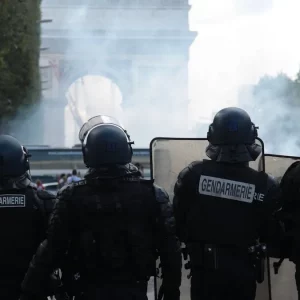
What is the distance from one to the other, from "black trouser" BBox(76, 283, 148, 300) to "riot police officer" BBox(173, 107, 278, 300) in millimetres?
510

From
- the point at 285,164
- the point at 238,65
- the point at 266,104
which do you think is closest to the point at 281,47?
the point at 266,104

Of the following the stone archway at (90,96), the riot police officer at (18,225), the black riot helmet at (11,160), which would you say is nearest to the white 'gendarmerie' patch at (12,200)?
the riot police officer at (18,225)

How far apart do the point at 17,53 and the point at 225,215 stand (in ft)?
69.7

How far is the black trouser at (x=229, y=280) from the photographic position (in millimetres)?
4266

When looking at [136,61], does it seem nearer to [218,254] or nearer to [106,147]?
[218,254]

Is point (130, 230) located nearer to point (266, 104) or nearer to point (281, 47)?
point (281, 47)

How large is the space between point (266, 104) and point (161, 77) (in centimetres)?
2065

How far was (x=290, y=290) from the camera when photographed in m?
4.98

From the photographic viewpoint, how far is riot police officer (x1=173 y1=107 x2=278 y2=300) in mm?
4281

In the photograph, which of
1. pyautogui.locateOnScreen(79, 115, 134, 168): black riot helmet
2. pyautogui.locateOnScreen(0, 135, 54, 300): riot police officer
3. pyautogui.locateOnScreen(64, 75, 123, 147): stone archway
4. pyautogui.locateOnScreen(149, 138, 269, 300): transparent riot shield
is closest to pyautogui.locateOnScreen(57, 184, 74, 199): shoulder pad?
pyautogui.locateOnScreen(79, 115, 134, 168): black riot helmet

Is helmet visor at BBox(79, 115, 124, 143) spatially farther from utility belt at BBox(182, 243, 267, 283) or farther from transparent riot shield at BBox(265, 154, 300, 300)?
transparent riot shield at BBox(265, 154, 300, 300)

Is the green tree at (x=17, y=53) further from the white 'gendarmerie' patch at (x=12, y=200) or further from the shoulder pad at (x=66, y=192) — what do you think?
the shoulder pad at (x=66, y=192)

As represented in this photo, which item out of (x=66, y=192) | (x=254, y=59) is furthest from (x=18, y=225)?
(x=254, y=59)

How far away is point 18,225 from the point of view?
433cm
